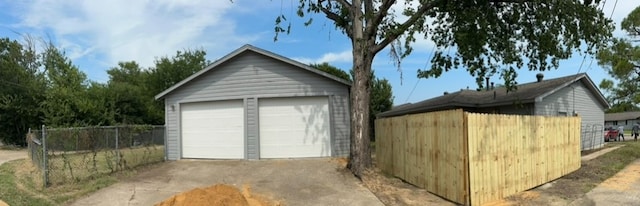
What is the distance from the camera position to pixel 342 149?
14.7m

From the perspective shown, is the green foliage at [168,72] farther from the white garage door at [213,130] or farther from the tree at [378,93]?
the white garage door at [213,130]

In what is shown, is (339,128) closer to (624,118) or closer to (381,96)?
(381,96)

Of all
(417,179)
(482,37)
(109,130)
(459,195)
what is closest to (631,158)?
(482,37)

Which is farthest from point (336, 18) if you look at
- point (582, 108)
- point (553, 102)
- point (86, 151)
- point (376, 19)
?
point (582, 108)

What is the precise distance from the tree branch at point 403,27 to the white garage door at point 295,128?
2.93 m

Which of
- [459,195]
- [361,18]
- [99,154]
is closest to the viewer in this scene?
[459,195]

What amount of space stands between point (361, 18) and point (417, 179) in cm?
466

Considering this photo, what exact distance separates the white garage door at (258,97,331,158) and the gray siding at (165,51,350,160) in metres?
0.25

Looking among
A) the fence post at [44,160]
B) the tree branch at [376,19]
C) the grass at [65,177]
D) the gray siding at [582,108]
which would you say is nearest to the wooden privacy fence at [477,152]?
the tree branch at [376,19]

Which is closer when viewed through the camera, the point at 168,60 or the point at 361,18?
the point at 361,18

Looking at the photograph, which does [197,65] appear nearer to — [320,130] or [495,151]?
[320,130]

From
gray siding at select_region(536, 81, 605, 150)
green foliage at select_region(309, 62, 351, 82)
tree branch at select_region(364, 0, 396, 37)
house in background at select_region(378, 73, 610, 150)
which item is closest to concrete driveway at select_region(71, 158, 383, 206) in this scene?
tree branch at select_region(364, 0, 396, 37)

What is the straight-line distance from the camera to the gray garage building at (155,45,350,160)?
14.7 metres

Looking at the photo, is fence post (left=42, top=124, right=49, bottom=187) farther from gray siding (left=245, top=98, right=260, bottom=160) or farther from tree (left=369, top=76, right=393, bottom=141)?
tree (left=369, top=76, right=393, bottom=141)
